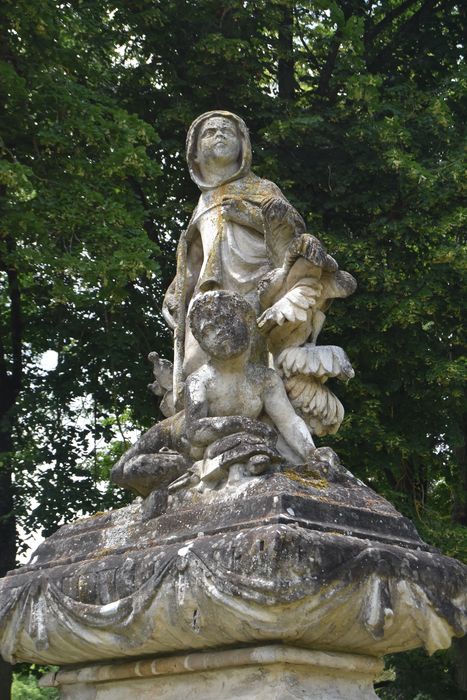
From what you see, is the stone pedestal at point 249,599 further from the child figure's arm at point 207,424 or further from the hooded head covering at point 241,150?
the hooded head covering at point 241,150

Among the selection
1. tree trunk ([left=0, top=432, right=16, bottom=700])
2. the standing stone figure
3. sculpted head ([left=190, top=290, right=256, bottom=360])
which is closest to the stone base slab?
the standing stone figure

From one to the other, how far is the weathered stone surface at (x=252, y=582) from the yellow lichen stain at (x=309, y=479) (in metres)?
0.01

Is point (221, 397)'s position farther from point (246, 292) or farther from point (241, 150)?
point (241, 150)

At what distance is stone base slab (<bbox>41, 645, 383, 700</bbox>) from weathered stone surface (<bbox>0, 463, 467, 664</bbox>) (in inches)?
2.8

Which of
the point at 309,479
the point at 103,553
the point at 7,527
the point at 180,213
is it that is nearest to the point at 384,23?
the point at 180,213

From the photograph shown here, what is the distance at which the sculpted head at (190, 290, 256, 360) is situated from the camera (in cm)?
604

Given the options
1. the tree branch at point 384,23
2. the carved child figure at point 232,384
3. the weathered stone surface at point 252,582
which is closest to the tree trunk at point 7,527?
the weathered stone surface at point 252,582

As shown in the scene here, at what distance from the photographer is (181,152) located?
12617mm

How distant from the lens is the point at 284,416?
20.1ft

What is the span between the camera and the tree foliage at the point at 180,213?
36.1ft

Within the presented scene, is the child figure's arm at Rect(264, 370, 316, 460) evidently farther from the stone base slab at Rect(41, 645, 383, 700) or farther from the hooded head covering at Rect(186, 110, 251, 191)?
the hooded head covering at Rect(186, 110, 251, 191)

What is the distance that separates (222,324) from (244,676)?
187 centimetres

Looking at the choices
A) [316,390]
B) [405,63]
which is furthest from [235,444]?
[405,63]

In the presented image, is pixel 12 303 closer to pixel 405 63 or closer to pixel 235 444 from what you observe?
pixel 405 63
